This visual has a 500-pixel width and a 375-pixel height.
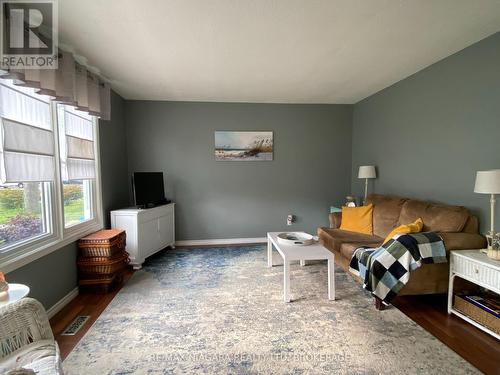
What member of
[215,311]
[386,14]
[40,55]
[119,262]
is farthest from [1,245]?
[386,14]

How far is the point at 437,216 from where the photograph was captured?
2.34m

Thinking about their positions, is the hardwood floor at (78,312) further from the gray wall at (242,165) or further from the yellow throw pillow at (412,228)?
the yellow throw pillow at (412,228)

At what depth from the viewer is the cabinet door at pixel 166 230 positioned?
3.54 meters

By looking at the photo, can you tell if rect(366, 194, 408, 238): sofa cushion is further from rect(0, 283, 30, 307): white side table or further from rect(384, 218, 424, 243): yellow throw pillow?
rect(0, 283, 30, 307): white side table

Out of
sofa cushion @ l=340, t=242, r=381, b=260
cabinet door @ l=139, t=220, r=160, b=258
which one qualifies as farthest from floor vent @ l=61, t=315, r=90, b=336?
sofa cushion @ l=340, t=242, r=381, b=260

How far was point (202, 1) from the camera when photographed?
1604 millimetres

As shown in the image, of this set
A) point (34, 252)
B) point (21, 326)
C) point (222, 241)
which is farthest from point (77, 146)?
point (222, 241)

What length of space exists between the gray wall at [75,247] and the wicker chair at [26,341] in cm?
83

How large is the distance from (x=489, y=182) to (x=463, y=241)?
57 centimetres

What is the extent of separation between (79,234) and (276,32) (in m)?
2.74

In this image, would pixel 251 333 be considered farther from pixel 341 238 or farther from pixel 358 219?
pixel 358 219

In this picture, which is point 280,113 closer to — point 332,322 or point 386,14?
point 386,14

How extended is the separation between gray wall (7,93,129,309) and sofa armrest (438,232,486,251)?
3.40 m

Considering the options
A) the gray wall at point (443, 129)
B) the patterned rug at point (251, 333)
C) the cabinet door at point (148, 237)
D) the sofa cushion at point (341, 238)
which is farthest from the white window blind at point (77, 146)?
the gray wall at point (443, 129)
